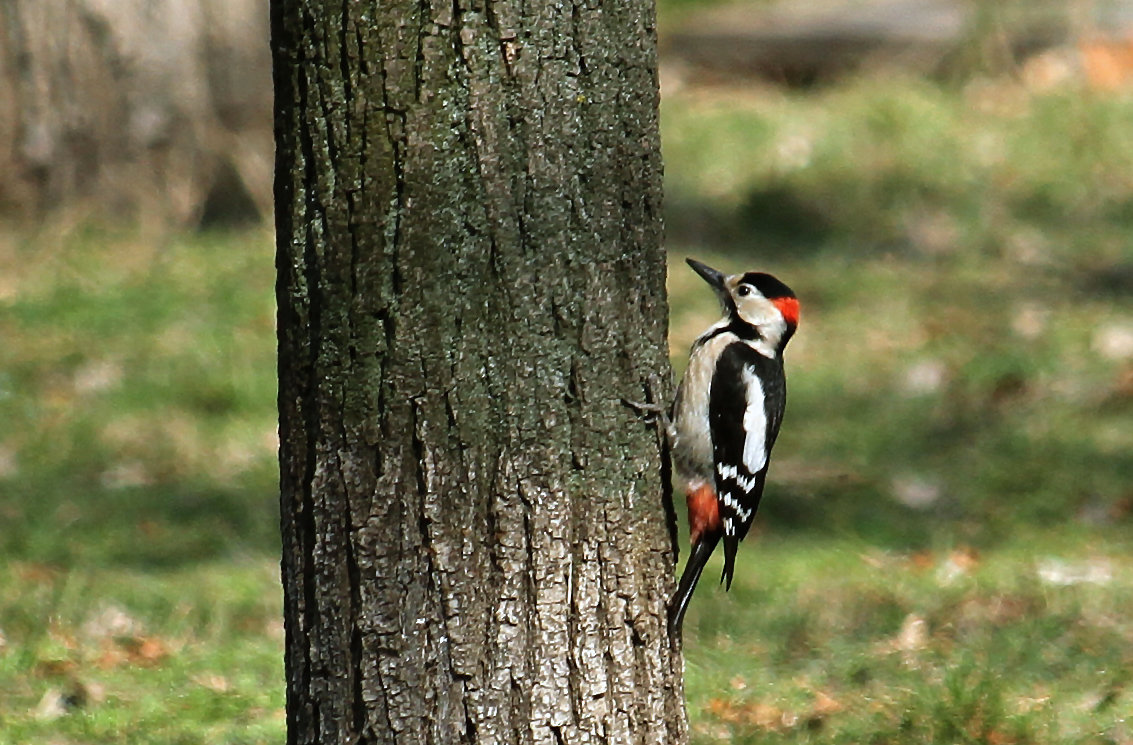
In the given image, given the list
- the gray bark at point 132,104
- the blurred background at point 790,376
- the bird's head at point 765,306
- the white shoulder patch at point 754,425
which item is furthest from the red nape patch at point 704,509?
the gray bark at point 132,104

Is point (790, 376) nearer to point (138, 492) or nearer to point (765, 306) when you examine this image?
point (765, 306)

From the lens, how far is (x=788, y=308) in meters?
5.33

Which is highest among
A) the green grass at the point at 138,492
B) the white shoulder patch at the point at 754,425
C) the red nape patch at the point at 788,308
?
the red nape patch at the point at 788,308

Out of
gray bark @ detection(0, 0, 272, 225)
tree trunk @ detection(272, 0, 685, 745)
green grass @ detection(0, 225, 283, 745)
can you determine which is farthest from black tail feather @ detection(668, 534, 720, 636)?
gray bark @ detection(0, 0, 272, 225)

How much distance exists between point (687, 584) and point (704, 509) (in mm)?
882

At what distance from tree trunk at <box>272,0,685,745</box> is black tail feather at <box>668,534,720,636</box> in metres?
0.12

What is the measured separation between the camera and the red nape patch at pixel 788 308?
5.31 meters

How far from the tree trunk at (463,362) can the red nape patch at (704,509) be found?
1230mm

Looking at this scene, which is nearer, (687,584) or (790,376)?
(687,584)

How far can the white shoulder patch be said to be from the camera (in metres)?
4.93

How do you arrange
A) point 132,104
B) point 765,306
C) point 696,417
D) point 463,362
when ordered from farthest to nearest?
point 132,104
point 765,306
point 696,417
point 463,362

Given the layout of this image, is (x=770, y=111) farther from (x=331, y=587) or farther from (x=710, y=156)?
(x=331, y=587)

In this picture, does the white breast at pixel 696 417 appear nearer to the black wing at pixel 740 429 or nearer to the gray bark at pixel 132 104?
the black wing at pixel 740 429

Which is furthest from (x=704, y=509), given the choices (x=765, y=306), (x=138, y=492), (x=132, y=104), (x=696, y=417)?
(x=132, y=104)
